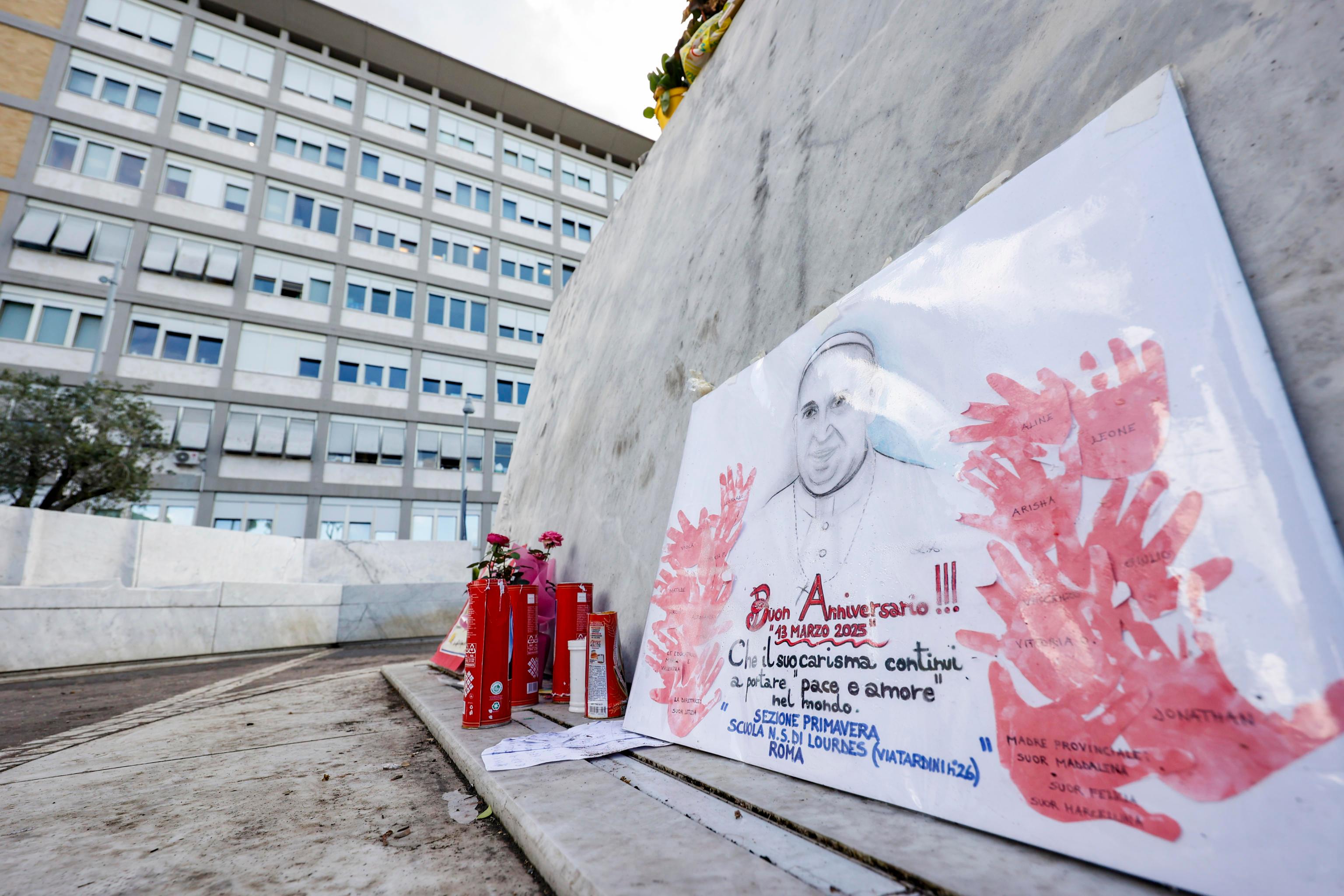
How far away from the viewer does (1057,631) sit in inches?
30.8

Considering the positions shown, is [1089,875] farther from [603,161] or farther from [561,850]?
[603,161]

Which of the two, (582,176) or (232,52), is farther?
(582,176)

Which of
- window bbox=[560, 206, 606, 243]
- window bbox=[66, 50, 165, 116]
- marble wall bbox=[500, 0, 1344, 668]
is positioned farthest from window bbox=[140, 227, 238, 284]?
marble wall bbox=[500, 0, 1344, 668]

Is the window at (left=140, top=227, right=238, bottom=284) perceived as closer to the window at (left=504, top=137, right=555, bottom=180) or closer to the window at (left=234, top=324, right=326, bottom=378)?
the window at (left=234, top=324, right=326, bottom=378)

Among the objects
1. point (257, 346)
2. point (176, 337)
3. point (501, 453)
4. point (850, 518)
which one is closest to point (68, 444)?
point (176, 337)

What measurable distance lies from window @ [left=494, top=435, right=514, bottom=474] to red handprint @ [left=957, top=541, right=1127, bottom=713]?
1658 cm

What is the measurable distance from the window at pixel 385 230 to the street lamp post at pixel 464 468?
463cm

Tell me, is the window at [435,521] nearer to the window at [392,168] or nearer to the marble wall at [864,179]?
the window at [392,168]

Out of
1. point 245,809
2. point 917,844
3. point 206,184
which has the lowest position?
point 245,809

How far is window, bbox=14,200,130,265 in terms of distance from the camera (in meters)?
12.6

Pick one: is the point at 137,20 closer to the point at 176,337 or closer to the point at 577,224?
the point at 176,337

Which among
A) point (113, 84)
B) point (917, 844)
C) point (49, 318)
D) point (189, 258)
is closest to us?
point (917, 844)

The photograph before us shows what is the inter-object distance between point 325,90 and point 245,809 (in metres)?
20.7

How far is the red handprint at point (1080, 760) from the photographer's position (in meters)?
0.66
